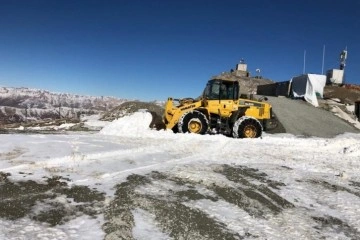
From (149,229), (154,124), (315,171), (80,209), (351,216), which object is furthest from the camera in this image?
(154,124)

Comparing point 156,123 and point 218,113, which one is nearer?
point 218,113

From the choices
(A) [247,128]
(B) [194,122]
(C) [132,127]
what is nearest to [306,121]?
(A) [247,128]

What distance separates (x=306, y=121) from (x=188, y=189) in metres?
18.9

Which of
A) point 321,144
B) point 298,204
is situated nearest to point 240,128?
point 321,144

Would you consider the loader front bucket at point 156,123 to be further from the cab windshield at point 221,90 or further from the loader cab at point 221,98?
the cab windshield at point 221,90

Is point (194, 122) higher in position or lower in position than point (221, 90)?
lower

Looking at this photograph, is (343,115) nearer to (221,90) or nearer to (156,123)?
(221,90)

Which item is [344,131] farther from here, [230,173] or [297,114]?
[230,173]

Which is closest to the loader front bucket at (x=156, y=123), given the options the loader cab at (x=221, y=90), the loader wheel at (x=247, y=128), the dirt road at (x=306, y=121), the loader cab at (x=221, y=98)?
the loader cab at (x=221, y=98)

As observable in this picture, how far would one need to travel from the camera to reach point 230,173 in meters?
9.80

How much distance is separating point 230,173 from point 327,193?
224cm

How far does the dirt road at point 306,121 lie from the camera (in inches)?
908

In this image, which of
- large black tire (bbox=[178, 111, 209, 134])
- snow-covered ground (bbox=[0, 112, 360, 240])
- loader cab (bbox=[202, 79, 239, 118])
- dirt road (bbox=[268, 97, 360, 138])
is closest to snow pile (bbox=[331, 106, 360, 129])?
dirt road (bbox=[268, 97, 360, 138])

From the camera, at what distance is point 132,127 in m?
18.3
